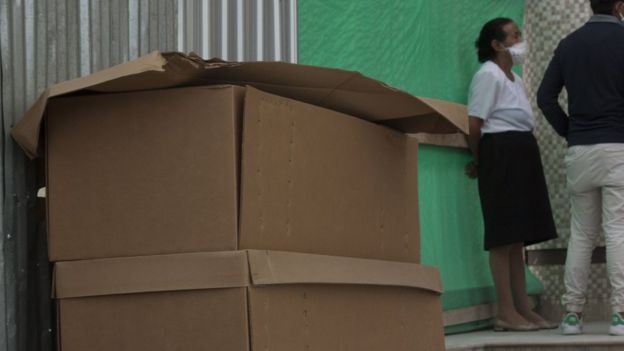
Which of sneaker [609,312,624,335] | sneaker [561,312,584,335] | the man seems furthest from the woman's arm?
sneaker [609,312,624,335]

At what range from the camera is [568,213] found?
654 centimetres

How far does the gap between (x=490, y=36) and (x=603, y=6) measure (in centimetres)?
72

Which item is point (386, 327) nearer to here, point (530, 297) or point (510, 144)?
point (510, 144)

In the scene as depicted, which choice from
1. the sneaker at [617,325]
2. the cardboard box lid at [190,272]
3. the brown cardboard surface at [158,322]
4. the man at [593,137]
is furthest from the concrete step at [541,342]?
the brown cardboard surface at [158,322]

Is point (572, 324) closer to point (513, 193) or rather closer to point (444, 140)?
point (513, 193)

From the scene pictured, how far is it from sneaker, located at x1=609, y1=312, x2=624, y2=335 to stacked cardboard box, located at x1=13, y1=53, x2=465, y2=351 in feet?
8.98

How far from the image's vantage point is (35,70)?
115 inches

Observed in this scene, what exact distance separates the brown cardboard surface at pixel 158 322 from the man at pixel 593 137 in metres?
3.13

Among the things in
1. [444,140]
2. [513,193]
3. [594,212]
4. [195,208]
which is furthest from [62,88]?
[513,193]

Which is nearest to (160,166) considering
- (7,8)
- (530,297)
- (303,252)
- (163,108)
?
(163,108)

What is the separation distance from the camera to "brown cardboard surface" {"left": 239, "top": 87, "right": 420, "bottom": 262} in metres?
2.58

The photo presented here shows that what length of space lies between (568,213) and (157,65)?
452cm

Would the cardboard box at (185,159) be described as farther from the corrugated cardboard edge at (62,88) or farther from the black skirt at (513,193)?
the black skirt at (513,193)

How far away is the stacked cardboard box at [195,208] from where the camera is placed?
2.50 meters
